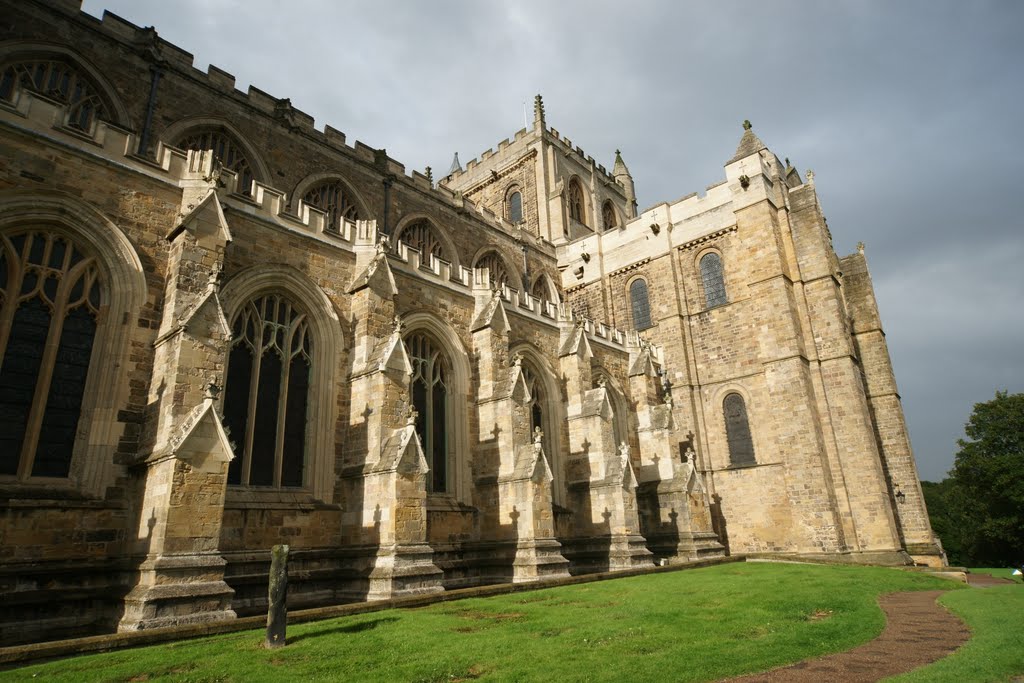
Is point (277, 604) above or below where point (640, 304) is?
below

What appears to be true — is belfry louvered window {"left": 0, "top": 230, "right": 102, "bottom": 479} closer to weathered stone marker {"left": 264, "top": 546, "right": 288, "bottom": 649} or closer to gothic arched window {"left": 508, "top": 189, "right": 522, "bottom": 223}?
weathered stone marker {"left": 264, "top": 546, "right": 288, "bottom": 649}

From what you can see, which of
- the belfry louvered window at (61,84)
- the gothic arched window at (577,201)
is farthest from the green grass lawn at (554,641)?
the gothic arched window at (577,201)

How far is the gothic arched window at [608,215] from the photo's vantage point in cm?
4131

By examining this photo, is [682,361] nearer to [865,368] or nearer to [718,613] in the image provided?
[865,368]

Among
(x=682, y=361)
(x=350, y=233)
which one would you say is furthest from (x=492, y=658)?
(x=682, y=361)

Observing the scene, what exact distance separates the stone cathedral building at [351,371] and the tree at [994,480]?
50.4 feet

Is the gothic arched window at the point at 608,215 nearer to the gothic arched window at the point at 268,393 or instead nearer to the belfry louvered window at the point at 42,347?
the gothic arched window at the point at 268,393

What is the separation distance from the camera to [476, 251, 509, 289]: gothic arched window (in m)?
28.3

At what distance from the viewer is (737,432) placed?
25.0 m

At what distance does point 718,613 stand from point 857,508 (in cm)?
1511

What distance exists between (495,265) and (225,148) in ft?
42.6

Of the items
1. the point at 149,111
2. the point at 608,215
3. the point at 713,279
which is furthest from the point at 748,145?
the point at 149,111

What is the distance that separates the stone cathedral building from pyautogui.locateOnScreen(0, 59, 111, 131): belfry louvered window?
0.30ft

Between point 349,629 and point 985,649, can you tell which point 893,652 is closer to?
point 985,649
